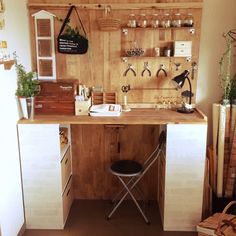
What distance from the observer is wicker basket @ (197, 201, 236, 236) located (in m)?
2.22

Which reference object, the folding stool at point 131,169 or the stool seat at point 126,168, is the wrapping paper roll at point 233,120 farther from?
the stool seat at point 126,168

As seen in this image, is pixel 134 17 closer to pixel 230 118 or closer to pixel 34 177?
pixel 230 118

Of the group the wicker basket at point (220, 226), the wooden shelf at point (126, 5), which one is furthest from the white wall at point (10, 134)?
the wicker basket at point (220, 226)

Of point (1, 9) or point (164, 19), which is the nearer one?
point (1, 9)

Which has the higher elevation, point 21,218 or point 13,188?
point 13,188

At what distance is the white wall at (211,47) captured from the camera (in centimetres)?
277

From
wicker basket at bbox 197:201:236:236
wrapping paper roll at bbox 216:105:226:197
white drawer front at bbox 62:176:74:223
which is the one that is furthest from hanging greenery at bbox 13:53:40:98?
wicker basket at bbox 197:201:236:236

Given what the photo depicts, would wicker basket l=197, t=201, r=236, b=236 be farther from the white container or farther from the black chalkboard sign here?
the black chalkboard sign

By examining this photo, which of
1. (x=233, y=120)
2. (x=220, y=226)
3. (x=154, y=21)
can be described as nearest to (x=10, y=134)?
(x=154, y=21)

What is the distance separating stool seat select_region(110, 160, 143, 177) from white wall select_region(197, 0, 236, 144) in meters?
0.81

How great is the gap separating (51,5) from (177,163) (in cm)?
183

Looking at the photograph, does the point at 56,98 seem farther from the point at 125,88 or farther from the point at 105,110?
the point at 125,88

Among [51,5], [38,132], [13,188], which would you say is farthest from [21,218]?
[51,5]

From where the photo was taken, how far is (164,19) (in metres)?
2.79
